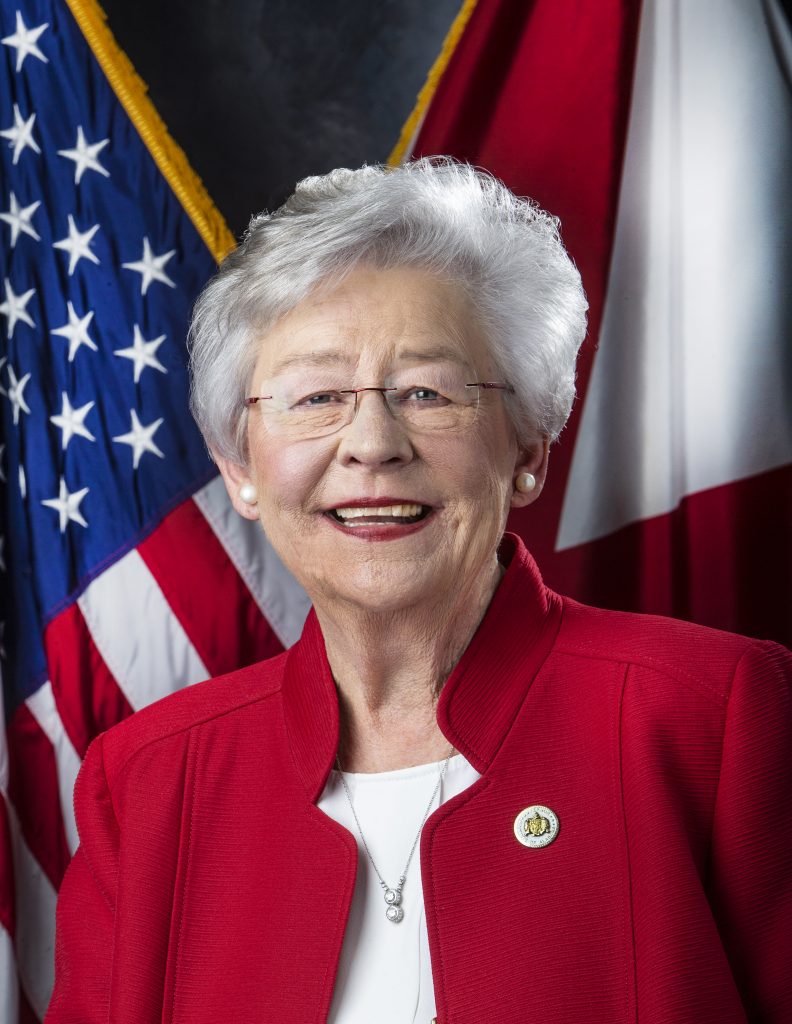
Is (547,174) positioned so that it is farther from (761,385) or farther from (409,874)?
(409,874)

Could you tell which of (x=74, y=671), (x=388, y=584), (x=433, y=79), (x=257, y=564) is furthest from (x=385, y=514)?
(x=433, y=79)

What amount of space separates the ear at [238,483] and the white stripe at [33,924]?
1018 millimetres

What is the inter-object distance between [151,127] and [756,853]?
78.1 inches

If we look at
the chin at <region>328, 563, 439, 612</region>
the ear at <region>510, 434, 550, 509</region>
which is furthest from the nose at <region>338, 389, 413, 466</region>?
the ear at <region>510, 434, 550, 509</region>

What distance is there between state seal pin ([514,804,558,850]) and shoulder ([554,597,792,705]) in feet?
0.86

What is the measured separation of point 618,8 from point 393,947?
2.02 m

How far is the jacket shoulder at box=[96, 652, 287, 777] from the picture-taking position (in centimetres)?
203

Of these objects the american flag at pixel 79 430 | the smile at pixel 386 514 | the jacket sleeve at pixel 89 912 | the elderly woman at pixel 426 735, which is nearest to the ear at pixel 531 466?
the elderly woman at pixel 426 735

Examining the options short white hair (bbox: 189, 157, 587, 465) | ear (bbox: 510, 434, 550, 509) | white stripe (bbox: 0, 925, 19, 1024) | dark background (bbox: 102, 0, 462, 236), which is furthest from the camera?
dark background (bbox: 102, 0, 462, 236)

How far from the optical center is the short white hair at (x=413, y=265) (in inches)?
71.5

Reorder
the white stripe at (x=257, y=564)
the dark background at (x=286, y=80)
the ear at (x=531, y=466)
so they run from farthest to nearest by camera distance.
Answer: the dark background at (x=286, y=80) < the white stripe at (x=257, y=564) < the ear at (x=531, y=466)

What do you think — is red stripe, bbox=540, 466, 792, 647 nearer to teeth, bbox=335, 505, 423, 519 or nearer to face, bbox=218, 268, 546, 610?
face, bbox=218, 268, 546, 610

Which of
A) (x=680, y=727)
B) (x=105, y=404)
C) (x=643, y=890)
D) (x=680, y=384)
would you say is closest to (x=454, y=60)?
(x=680, y=384)

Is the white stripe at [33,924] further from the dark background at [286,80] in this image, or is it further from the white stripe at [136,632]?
the dark background at [286,80]
